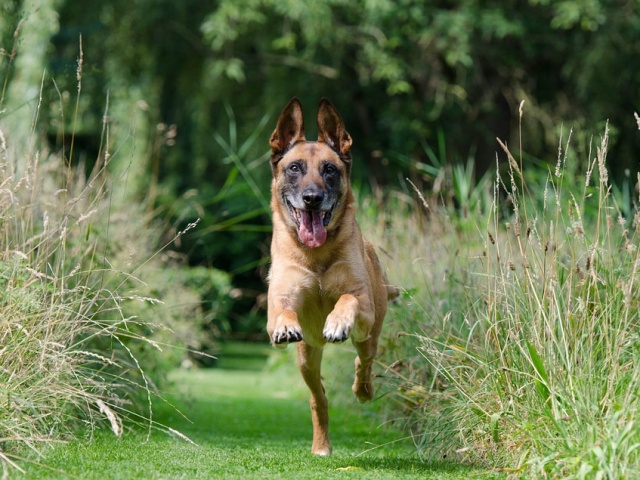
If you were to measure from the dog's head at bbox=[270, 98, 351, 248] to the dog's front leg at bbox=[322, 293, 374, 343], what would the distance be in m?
0.54

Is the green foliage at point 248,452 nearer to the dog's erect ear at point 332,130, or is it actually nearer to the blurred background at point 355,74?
the dog's erect ear at point 332,130

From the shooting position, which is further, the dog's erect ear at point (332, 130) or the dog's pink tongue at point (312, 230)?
the dog's erect ear at point (332, 130)

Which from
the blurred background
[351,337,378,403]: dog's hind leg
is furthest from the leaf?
the blurred background

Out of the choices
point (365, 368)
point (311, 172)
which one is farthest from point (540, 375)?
point (311, 172)

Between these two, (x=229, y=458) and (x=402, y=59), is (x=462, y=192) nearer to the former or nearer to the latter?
(x=229, y=458)

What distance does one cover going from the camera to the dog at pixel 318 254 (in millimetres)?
6055

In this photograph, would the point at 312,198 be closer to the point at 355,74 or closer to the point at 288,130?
the point at 288,130

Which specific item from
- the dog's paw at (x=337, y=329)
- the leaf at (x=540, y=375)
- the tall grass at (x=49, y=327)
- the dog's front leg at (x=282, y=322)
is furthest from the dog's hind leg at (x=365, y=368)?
the leaf at (x=540, y=375)

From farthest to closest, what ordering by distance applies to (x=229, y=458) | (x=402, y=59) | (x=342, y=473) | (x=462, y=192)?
(x=402, y=59)
(x=462, y=192)
(x=229, y=458)
(x=342, y=473)

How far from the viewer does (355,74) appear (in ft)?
63.3

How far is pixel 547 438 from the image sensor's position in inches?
177

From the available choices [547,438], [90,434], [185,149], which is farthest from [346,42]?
[547,438]

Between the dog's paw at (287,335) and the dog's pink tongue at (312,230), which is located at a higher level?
the dog's pink tongue at (312,230)

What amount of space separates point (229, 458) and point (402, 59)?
1274 cm
